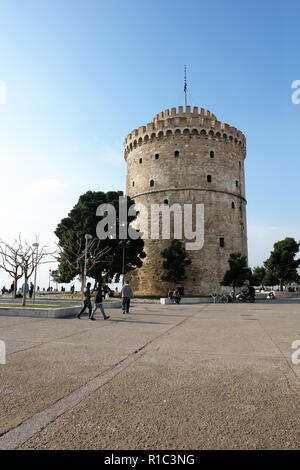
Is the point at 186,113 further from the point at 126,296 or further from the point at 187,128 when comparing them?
the point at 126,296

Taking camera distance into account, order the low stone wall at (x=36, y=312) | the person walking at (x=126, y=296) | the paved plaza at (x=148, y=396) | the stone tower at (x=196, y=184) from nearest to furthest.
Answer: the paved plaza at (x=148, y=396)
the low stone wall at (x=36, y=312)
the person walking at (x=126, y=296)
the stone tower at (x=196, y=184)

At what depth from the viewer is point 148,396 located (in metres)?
3.32

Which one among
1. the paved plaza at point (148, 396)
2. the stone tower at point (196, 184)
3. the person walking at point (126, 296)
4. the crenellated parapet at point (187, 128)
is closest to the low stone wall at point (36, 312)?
the person walking at point (126, 296)

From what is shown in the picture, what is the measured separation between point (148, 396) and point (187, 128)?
121ft

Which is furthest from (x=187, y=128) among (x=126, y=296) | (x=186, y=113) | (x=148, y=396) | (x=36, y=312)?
(x=148, y=396)

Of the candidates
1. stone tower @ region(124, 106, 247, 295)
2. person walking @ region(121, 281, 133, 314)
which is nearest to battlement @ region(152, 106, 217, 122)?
stone tower @ region(124, 106, 247, 295)

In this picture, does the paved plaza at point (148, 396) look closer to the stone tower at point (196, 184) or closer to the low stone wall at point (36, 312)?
the low stone wall at point (36, 312)

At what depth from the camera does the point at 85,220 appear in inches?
1136

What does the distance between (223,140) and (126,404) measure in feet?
127

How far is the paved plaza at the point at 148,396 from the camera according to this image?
7.90ft

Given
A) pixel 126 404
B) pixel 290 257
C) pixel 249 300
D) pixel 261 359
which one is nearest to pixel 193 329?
pixel 261 359

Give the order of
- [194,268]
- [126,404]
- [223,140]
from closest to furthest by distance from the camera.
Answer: [126,404], [194,268], [223,140]

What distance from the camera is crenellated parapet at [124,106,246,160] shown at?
37.3 metres

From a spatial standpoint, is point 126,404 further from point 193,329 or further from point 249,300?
point 249,300
